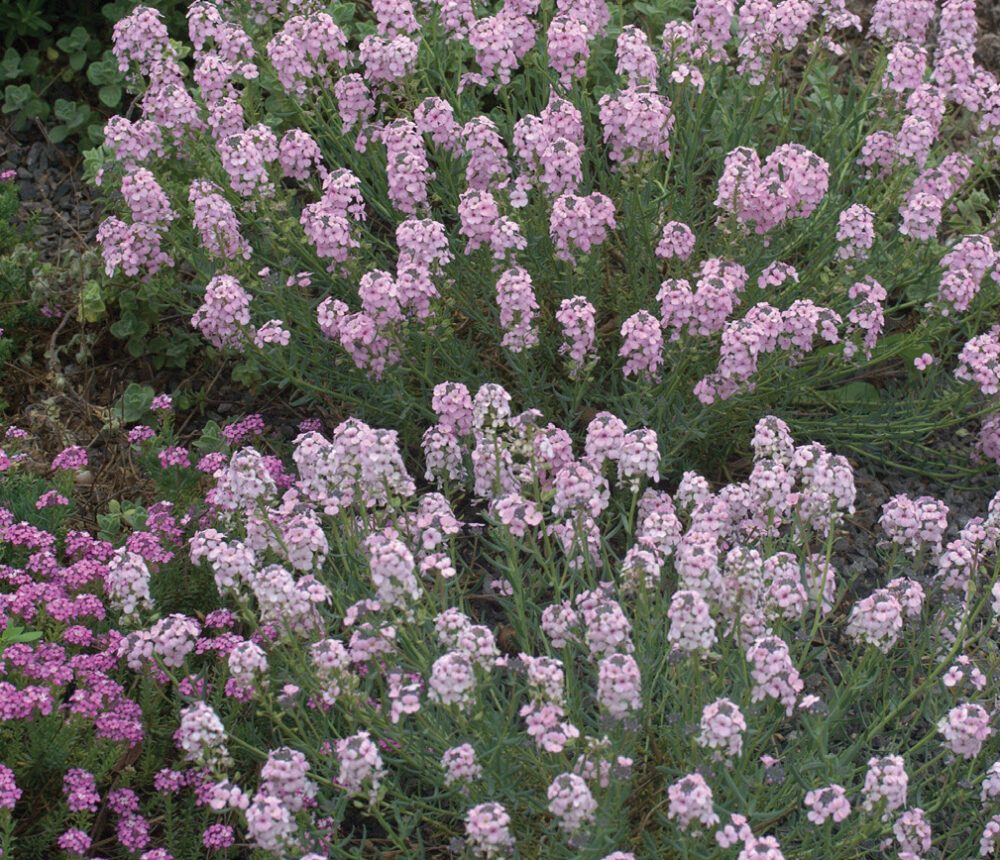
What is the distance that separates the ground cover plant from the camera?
3289 mm

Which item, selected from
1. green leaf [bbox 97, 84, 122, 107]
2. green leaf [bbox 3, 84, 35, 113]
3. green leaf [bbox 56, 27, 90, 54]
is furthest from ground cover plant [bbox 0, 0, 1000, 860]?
green leaf [bbox 3, 84, 35, 113]

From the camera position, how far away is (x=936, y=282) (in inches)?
214

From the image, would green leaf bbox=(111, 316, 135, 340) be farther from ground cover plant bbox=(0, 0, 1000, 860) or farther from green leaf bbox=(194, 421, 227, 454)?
green leaf bbox=(194, 421, 227, 454)

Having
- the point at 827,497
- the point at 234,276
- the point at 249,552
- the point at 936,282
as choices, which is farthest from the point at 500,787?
the point at 936,282

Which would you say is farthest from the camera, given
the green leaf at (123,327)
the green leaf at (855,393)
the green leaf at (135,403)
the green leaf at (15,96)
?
the green leaf at (15,96)

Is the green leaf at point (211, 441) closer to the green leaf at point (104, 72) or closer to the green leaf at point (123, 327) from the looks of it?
Result: the green leaf at point (123, 327)

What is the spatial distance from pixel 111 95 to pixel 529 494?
3920 millimetres

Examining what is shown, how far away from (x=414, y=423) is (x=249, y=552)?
186cm

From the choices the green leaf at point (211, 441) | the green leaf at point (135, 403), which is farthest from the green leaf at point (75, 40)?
the green leaf at point (211, 441)

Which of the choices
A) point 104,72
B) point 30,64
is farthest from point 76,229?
point 30,64

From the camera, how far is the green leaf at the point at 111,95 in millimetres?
6707

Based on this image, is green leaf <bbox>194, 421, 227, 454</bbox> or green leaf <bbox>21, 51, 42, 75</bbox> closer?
green leaf <bbox>194, 421, 227, 454</bbox>

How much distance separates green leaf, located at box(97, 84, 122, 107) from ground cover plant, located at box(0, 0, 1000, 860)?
2.89 feet

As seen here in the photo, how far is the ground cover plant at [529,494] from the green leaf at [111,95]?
2.89 feet
